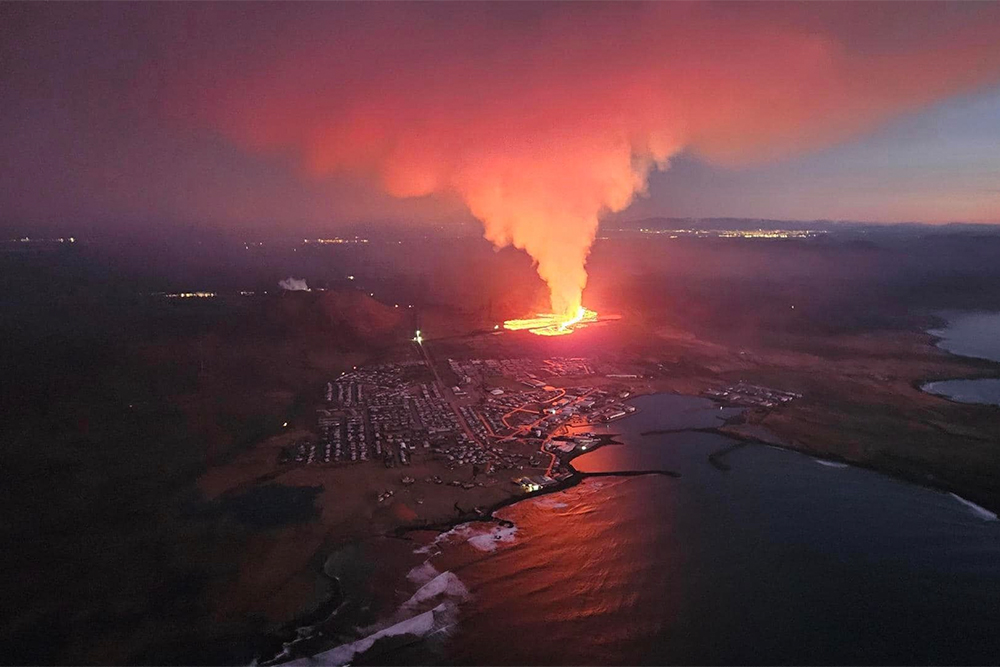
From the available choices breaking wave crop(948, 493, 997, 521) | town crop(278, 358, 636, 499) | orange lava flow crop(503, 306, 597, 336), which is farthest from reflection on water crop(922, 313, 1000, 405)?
orange lava flow crop(503, 306, 597, 336)

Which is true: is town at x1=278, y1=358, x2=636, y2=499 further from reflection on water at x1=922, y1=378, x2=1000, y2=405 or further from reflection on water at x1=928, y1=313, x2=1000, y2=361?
reflection on water at x1=928, y1=313, x2=1000, y2=361

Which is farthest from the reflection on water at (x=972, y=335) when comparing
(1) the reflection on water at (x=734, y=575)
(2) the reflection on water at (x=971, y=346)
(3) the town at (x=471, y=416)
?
(1) the reflection on water at (x=734, y=575)

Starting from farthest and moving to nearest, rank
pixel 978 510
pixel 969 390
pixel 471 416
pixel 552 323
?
pixel 552 323
pixel 969 390
pixel 471 416
pixel 978 510

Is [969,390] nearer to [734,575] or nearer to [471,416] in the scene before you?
[734,575]

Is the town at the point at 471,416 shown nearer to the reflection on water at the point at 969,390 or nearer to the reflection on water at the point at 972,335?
the reflection on water at the point at 969,390

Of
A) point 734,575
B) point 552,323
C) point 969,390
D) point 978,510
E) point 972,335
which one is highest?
point 552,323

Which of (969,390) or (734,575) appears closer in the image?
(734,575)

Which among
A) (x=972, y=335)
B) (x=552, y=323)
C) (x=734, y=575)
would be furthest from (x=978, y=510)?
(x=972, y=335)
